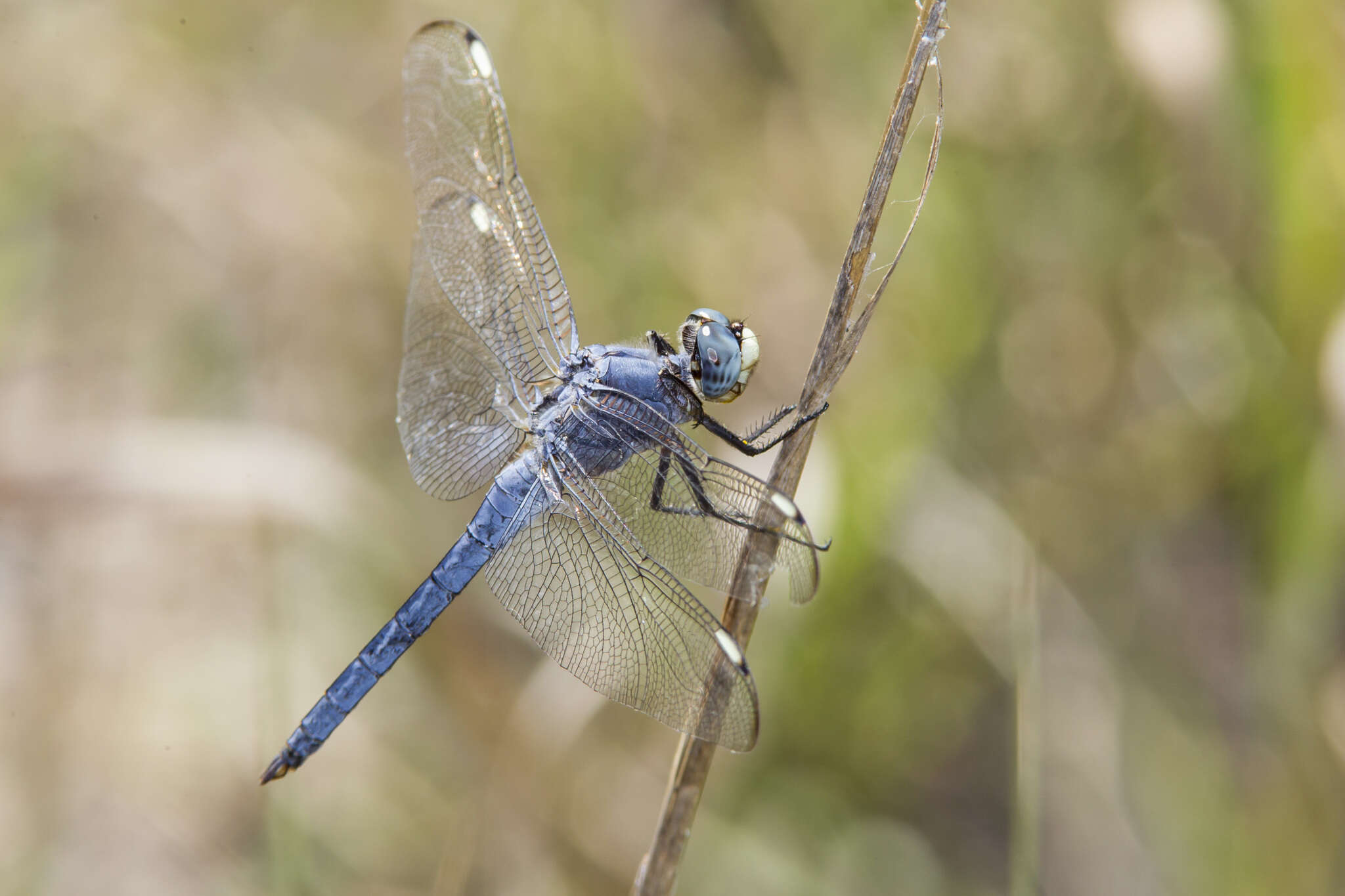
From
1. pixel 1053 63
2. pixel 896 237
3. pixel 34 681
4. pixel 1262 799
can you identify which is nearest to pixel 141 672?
pixel 34 681

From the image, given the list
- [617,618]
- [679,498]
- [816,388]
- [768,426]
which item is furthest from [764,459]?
[816,388]

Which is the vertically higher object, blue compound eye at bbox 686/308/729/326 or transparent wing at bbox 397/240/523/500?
blue compound eye at bbox 686/308/729/326

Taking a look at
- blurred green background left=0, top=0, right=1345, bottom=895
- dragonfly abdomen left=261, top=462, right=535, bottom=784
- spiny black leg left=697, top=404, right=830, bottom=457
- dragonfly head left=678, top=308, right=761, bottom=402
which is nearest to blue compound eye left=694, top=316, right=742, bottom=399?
dragonfly head left=678, top=308, right=761, bottom=402

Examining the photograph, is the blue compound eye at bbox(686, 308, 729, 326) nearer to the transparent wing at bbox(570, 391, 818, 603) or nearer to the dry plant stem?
the transparent wing at bbox(570, 391, 818, 603)

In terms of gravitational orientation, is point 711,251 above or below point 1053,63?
below

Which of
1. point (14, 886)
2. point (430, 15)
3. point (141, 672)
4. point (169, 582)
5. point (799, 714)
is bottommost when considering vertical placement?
point (14, 886)

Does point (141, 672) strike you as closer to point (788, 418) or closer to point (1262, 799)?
point (788, 418)

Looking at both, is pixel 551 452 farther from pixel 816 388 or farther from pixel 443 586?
pixel 816 388
